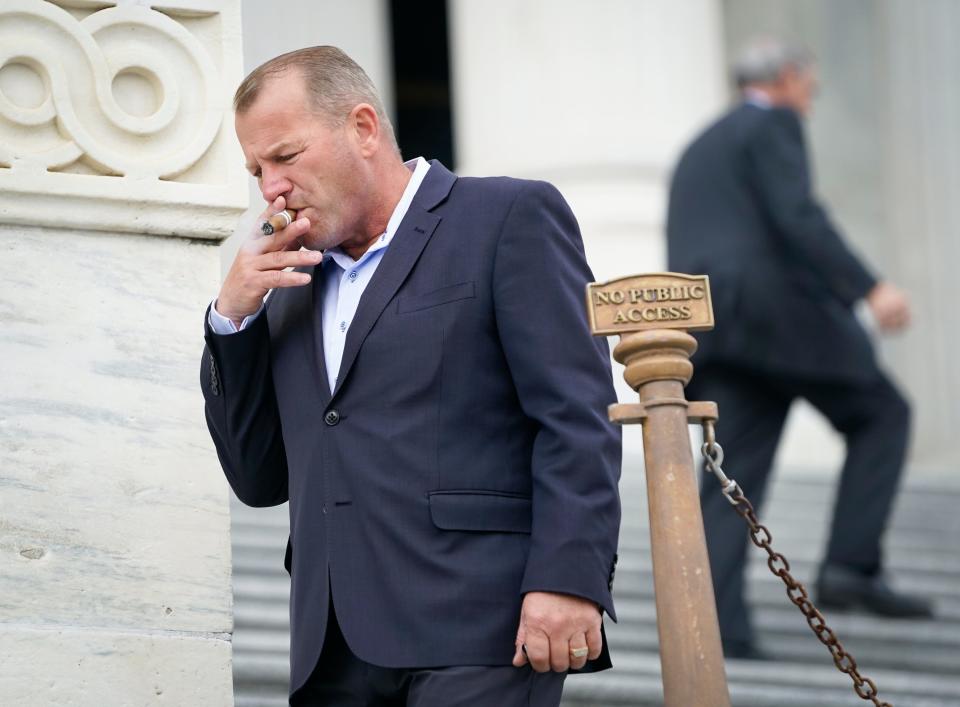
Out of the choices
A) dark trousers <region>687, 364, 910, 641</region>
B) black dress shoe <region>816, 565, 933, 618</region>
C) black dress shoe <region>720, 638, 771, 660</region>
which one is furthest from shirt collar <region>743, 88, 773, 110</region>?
black dress shoe <region>720, 638, 771, 660</region>

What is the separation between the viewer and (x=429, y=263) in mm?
3449

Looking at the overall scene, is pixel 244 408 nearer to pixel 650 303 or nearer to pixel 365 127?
pixel 365 127

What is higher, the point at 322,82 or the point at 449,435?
the point at 322,82

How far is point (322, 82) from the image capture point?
3.52 meters

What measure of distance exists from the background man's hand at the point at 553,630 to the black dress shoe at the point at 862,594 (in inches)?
A: 136

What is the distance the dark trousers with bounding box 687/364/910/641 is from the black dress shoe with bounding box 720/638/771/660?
0.02 m

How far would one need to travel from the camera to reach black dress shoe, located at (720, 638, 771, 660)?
6004 mm

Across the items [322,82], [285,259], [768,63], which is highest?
[322,82]

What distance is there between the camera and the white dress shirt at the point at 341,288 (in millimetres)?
3479

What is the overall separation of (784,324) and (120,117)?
10.0ft

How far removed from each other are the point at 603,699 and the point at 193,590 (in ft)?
6.08

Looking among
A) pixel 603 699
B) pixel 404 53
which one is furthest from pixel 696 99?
pixel 603 699

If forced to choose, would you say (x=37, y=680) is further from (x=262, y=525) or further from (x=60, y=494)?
(x=262, y=525)

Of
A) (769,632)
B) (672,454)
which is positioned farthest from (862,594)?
(672,454)
